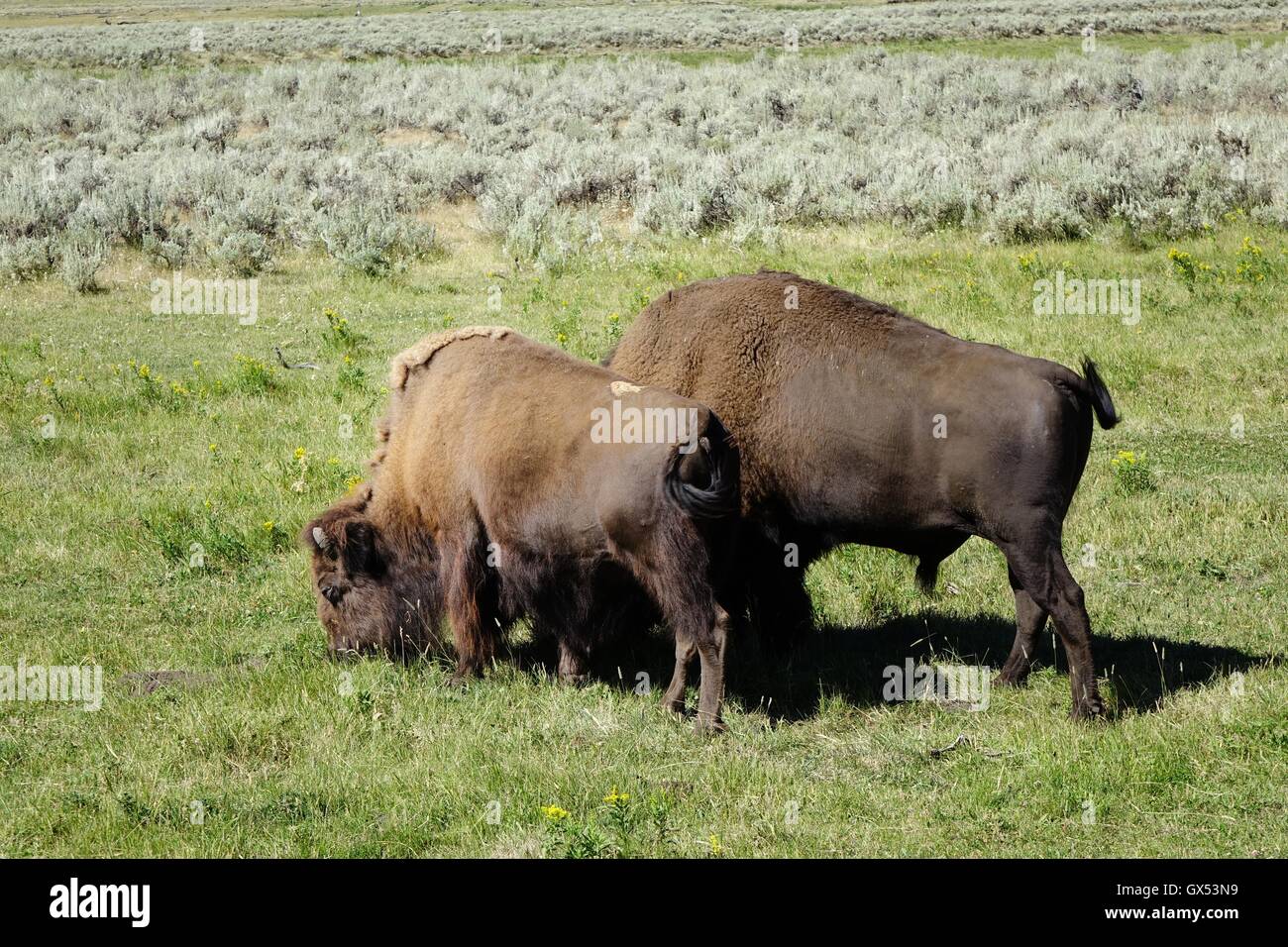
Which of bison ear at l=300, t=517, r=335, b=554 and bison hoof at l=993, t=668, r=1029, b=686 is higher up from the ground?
bison ear at l=300, t=517, r=335, b=554

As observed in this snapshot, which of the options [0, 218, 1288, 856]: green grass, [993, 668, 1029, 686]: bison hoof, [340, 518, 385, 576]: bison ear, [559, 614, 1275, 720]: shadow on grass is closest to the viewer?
[0, 218, 1288, 856]: green grass

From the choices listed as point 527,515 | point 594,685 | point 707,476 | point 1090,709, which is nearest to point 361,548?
point 527,515

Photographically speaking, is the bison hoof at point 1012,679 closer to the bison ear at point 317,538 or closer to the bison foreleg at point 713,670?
the bison foreleg at point 713,670

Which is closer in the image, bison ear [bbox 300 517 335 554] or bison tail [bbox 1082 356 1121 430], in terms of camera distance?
bison tail [bbox 1082 356 1121 430]

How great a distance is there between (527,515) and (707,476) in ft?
3.06

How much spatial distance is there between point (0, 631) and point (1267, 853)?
628 cm

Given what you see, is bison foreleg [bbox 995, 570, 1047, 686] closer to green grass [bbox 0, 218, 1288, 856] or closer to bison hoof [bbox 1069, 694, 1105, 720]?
green grass [bbox 0, 218, 1288, 856]

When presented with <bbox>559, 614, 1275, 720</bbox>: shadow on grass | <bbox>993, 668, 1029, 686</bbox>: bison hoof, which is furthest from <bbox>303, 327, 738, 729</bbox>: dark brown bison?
<bbox>993, 668, 1029, 686</bbox>: bison hoof

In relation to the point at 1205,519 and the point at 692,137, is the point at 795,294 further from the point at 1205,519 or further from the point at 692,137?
the point at 692,137

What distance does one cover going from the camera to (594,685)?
6148 millimetres

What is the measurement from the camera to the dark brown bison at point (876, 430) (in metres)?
5.35

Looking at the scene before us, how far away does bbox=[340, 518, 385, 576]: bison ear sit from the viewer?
250 inches

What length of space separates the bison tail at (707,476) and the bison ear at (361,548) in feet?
6.11

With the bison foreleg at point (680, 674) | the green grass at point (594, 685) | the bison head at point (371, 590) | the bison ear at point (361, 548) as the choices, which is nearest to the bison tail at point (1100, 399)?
the green grass at point (594, 685)
